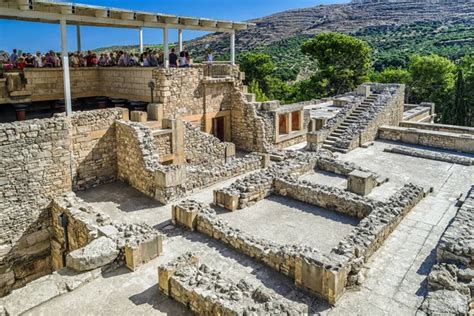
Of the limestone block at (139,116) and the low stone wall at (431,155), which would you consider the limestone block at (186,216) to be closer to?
the limestone block at (139,116)

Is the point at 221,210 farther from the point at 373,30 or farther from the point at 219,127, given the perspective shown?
the point at 373,30

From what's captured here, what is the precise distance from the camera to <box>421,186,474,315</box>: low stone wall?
682 cm

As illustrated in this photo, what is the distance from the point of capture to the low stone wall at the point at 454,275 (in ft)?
22.4

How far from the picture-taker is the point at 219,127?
1988 centimetres

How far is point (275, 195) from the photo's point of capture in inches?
533

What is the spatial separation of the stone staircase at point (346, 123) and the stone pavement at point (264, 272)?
20.0 ft

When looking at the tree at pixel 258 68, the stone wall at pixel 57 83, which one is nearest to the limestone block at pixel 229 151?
the stone wall at pixel 57 83

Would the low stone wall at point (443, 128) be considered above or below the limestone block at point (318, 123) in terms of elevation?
below

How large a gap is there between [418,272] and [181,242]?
19.0 ft

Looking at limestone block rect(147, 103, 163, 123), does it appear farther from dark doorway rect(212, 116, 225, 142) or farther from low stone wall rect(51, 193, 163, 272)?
low stone wall rect(51, 193, 163, 272)

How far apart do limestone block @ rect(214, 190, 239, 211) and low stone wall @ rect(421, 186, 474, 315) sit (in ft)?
19.2

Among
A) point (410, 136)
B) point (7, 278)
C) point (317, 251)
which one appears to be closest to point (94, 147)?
point (7, 278)

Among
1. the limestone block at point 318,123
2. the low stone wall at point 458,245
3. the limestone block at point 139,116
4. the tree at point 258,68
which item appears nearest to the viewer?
the low stone wall at point 458,245

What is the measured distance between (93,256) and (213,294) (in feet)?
10.1
